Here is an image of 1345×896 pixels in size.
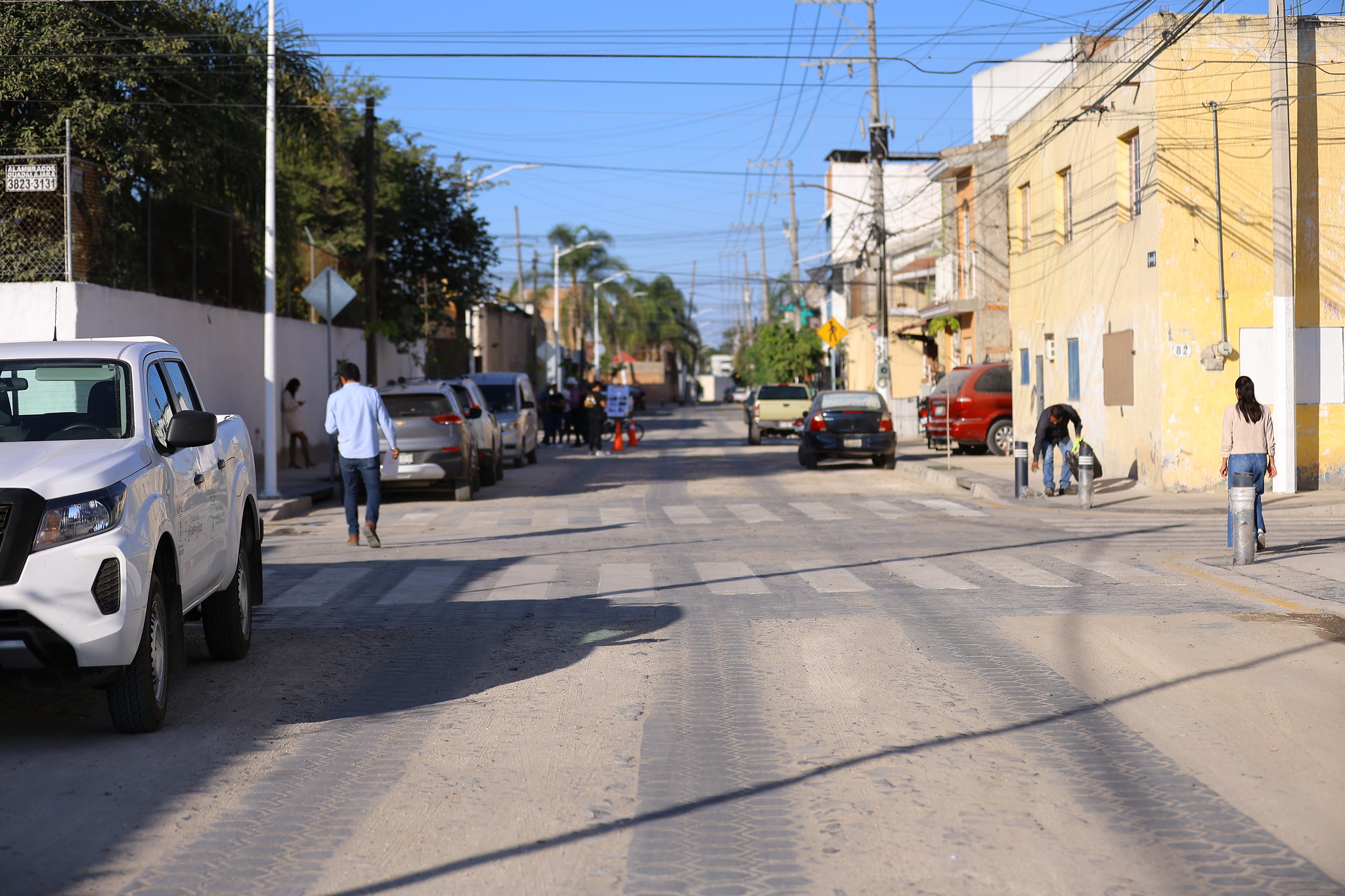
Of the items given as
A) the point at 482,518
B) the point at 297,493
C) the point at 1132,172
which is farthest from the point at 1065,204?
the point at 297,493

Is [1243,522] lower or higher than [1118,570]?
higher

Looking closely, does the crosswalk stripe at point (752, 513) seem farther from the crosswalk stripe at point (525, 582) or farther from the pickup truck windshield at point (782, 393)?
the pickup truck windshield at point (782, 393)

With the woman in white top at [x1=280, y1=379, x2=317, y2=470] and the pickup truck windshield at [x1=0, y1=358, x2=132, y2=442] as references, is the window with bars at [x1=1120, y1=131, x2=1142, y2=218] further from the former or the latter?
the pickup truck windshield at [x1=0, y1=358, x2=132, y2=442]

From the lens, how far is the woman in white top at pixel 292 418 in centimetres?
2719

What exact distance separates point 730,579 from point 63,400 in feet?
21.0

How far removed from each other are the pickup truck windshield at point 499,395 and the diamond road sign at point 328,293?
30.7 feet

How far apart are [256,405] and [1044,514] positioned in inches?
589

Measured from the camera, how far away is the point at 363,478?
15.0m

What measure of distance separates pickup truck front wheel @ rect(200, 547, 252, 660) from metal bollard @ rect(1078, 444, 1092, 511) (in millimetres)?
12876

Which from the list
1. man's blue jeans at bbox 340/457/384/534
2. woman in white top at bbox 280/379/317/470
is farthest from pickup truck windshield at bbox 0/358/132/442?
woman in white top at bbox 280/379/317/470

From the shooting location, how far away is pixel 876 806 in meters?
5.39

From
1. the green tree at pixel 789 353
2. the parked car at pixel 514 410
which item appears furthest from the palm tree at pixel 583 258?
the parked car at pixel 514 410

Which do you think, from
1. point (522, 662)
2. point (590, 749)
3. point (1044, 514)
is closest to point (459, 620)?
point (522, 662)

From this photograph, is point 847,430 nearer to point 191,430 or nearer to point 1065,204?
point 1065,204
